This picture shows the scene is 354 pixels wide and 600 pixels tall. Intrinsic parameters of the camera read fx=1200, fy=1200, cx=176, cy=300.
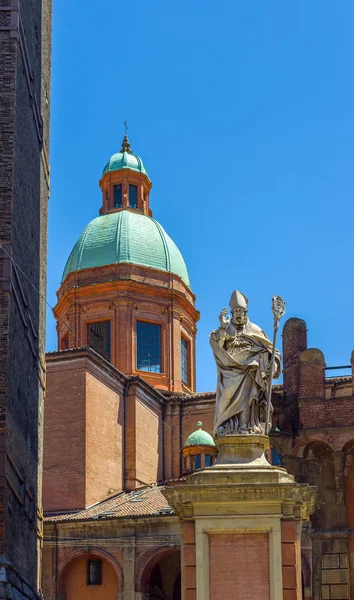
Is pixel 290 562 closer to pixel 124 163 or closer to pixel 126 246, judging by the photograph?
pixel 126 246

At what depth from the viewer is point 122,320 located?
5647cm

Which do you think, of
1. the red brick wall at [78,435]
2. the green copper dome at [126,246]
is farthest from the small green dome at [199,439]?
the green copper dome at [126,246]

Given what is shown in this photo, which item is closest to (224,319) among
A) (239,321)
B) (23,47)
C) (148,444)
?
(239,321)

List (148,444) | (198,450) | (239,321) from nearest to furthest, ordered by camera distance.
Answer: (239,321) → (198,450) → (148,444)

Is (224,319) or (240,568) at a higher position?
(224,319)

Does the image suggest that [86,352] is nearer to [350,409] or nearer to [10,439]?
[350,409]

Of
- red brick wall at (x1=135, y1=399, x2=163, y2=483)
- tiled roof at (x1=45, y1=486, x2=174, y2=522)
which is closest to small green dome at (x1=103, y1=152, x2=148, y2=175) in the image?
red brick wall at (x1=135, y1=399, x2=163, y2=483)

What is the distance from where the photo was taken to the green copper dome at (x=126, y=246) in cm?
5879

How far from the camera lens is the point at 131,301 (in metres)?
57.1

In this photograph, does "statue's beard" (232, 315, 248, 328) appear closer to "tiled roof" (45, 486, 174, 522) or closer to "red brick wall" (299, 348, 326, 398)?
"red brick wall" (299, 348, 326, 398)

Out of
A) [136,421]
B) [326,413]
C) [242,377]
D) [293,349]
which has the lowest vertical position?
[242,377]

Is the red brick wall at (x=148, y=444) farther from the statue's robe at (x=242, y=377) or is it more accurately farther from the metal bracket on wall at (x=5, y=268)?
the statue's robe at (x=242, y=377)

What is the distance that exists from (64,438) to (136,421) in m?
4.56

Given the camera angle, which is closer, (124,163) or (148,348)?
(148,348)
